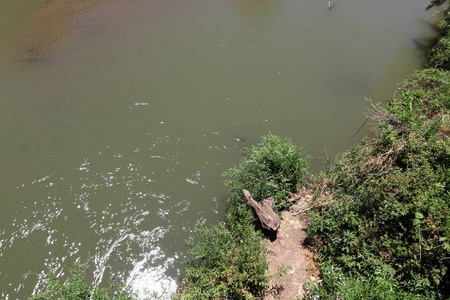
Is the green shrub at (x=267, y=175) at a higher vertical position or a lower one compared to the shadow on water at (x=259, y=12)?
lower

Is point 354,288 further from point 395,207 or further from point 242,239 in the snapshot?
point 242,239

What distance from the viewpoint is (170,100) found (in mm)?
8391

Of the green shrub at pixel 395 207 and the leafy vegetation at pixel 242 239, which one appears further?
the leafy vegetation at pixel 242 239

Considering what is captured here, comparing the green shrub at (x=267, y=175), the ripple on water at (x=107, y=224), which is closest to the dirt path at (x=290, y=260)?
the green shrub at (x=267, y=175)

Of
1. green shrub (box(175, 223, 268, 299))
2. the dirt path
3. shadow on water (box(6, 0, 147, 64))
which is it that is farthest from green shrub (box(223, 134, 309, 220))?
shadow on water (box(6, 0, 147, 64))

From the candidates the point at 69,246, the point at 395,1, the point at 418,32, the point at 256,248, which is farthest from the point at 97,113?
the point at 395,1

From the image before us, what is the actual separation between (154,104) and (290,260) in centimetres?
532

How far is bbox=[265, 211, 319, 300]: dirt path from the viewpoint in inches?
206

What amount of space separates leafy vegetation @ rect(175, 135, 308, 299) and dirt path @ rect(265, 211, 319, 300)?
263 mm

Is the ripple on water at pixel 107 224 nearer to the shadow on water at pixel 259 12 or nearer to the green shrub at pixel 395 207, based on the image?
the green shrub at pixel 395 207

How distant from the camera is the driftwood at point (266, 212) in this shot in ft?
18.7

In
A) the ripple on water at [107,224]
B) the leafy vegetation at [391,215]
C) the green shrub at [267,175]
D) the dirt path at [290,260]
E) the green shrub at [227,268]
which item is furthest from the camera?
the green shrub at [267,175]

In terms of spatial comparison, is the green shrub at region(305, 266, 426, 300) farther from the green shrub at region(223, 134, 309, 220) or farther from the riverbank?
the green shrub at region(223, 134, 309, 220)

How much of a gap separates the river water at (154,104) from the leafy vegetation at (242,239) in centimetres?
63
